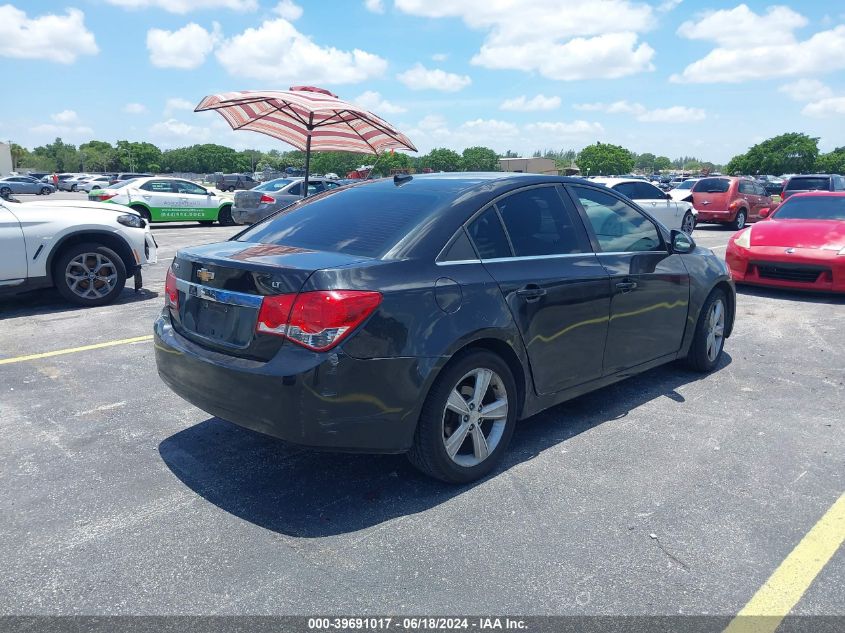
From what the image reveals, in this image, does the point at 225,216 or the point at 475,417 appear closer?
the point at 475,417

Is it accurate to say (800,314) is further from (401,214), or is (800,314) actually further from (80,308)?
(80,308)

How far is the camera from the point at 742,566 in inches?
112

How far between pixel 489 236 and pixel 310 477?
1614mm

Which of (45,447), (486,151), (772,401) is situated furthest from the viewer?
(486,151)

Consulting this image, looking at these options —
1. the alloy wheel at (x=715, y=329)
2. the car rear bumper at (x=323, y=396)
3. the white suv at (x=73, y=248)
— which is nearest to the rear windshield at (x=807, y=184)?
the alloy wheel at (x=715, y=329)

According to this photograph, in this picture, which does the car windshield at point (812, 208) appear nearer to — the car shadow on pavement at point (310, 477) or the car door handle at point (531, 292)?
the car shadow on pavement at point (310, 477)

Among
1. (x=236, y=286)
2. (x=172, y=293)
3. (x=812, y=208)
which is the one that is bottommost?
(x=172, y=293)

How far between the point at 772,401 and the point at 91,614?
4.52 m

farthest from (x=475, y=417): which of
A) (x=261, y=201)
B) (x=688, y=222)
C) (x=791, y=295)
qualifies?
(x=688, y=222)

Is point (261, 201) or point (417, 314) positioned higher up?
point (417, 314)

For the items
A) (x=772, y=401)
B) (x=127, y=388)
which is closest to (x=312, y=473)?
(x=127, y=388)

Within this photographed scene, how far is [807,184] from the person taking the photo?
22.5 metres

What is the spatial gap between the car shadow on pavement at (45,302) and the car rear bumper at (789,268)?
7.80 metres

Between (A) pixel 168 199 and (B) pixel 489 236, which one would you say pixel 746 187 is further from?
(B) pixel 489 236
